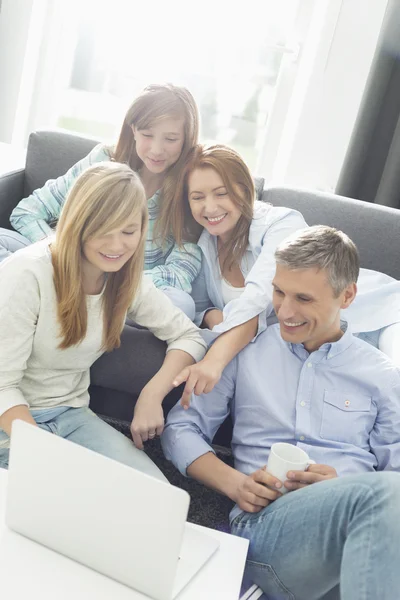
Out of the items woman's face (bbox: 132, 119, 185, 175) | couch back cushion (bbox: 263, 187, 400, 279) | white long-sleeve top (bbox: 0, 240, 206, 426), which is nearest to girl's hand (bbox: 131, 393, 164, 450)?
A: white long-sleeve top (bbox: 0, 240, 206, 426)

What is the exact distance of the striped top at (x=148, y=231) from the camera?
7.06 ft

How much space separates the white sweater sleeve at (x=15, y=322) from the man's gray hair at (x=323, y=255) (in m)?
0.56

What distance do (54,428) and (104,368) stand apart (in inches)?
11.0

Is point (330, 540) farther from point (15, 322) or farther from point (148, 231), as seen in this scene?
point (148, 231)

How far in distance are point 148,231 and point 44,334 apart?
76 cm

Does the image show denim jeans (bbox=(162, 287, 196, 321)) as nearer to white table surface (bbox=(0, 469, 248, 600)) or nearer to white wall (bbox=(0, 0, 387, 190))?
white table surface (bbox=(0, 469, 248, 600))

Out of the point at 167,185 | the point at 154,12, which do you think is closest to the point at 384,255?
the point at 167,185

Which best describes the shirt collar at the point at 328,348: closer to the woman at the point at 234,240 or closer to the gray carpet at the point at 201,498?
the woman at the point at 234,240

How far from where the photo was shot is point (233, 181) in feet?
6.98

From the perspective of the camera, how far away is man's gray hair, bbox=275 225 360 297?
5.33ft

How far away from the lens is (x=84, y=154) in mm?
2578

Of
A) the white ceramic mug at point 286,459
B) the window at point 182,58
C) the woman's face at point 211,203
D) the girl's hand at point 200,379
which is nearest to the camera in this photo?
the white ceramic mug at point 286,459

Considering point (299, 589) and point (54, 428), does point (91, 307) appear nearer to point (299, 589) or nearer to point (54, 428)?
point (54, 428)

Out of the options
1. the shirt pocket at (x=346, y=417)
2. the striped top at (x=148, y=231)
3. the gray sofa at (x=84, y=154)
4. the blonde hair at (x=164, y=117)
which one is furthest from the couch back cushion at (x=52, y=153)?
the shirt pocket at (x=346, y=417)
